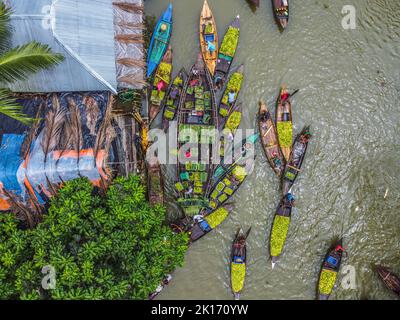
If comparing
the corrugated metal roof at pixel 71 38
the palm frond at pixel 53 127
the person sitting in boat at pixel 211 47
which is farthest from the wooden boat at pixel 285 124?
the palm frond at pixel 53 127

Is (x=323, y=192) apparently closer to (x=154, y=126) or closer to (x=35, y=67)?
(x=154, y=126)

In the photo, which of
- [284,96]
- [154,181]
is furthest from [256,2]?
[154,181]

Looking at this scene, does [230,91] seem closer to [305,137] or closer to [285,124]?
[285,124]

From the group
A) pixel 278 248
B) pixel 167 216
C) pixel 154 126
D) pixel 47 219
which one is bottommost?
pixel 278 248

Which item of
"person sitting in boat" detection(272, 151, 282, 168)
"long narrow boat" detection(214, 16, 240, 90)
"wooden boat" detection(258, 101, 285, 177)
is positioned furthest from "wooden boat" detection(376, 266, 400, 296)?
"long narrow boat" detection(214, 16, 240, 90)

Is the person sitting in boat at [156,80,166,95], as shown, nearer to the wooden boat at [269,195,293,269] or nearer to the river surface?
the river surface

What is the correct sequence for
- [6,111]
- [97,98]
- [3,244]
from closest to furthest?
1. [6,111]
2. [3,244]
3. [97,98]

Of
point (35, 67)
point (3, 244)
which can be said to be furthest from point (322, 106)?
point (3, 244)
